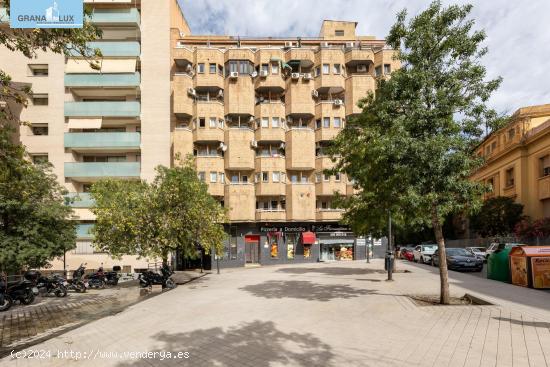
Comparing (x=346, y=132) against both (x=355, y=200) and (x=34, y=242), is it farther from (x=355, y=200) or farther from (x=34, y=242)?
(x=34, y=242)

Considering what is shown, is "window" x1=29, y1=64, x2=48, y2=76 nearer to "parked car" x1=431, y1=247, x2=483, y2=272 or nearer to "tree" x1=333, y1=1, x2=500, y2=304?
"tree" x1=333, y1=1, x2=500, y2=304

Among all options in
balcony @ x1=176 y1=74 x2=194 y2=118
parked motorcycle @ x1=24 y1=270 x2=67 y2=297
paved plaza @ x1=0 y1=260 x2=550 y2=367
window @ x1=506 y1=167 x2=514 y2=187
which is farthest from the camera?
window @ x1=506 y1=167 x2=514 y2=187

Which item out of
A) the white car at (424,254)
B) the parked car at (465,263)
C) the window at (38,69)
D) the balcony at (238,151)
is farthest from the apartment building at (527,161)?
the window at (38,69)

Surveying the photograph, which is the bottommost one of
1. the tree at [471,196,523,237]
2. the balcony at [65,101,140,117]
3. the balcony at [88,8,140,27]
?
the tree at [471,196,523,237]

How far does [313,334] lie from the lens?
7777 mm

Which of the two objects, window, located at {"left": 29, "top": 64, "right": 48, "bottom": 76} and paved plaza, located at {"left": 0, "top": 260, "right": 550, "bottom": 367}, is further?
window, located at {"left": 29, "top": 64, "right": 48, "bottom": 76}

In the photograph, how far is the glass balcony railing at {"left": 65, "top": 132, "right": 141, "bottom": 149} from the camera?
1123 inches

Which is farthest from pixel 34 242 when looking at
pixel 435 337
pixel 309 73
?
pixel 309 73

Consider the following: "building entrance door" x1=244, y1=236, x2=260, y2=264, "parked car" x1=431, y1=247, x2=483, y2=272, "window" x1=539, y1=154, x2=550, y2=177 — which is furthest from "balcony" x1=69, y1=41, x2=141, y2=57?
"window" x1=539, y1=154, x2=550, y2=177

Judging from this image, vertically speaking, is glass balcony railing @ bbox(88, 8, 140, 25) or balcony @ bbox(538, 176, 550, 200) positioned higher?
glass balcony railing @ bbox(88, 8, 140, 25)

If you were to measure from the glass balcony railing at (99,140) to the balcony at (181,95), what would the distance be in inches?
195

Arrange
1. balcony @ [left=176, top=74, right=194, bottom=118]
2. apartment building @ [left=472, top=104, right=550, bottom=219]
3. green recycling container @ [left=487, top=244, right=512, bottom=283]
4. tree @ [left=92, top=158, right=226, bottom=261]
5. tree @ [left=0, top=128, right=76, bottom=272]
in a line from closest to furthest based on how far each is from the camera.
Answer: tree @ [left=0, top=128, right=76, bottom=272], green recycling container @ [left=487, top=244, right=512, bottom=283], tree @ [left=92, top=158, right=226, bottom=261], balcony @ [left=176, top=74, right=194, bottom=118], apartment building @ [left=472, top=104, right=550, bottom=219]

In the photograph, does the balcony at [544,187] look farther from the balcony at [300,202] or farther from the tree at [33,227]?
the tree at [33,227]

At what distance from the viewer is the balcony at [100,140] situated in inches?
1123
